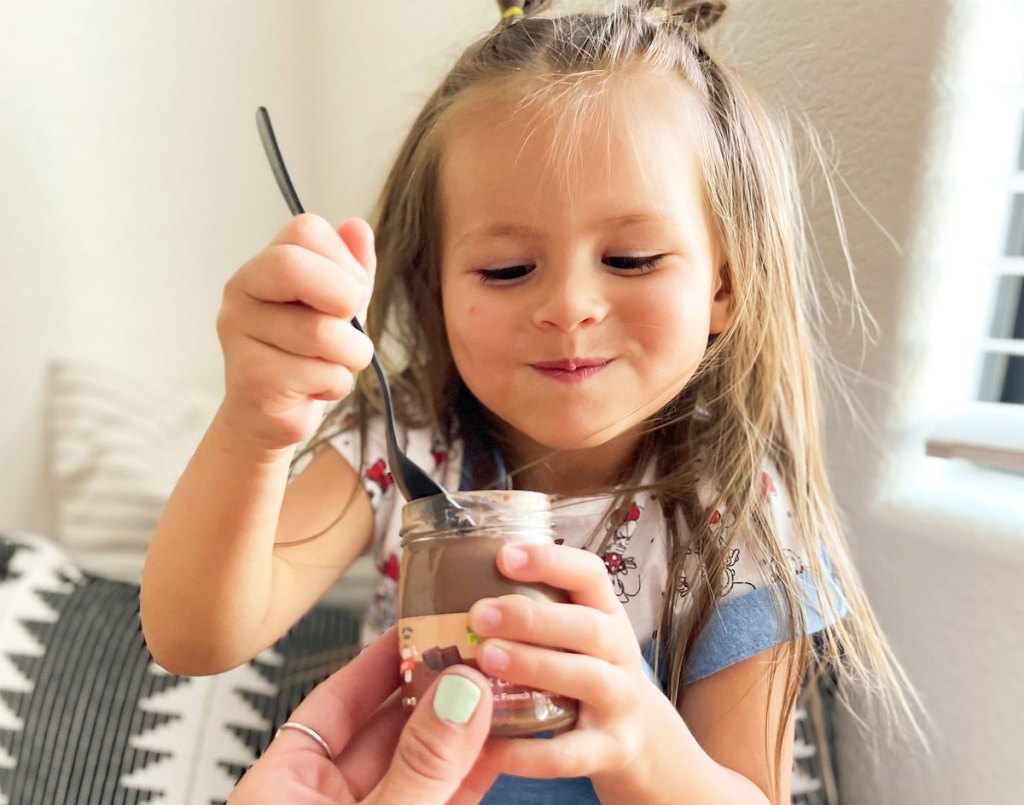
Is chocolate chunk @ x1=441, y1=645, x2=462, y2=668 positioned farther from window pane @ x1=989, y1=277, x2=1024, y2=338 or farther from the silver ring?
window pane @ x1=989, y1=277, x2=1024, y2=338

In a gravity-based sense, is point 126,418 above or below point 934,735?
above

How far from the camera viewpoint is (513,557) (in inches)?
17.2

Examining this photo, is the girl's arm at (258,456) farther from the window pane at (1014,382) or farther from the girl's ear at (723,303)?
the window pane at (1014,382)

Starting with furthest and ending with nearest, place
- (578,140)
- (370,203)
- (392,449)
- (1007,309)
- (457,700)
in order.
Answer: (370,203), (1007,309), (578,140), (392,449), (457,700)

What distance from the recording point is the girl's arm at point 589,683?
1.39 ft

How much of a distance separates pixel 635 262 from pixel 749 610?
302 millimetres

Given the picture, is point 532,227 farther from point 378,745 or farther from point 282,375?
point 378,745

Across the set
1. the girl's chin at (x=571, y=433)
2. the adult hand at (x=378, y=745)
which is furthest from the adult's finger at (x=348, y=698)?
the girl's chin at (x=571, y=433)

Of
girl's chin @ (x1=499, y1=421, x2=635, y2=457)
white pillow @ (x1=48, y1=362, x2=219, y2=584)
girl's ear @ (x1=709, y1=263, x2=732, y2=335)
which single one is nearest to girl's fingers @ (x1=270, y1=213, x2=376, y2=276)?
girl's chin @ (x1=499, y1=421, x2=635, y2=457)

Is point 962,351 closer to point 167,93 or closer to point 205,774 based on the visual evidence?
point 205,774

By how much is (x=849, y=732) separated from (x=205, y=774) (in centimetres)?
65

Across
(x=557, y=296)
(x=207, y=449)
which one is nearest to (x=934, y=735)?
(x=557, y=296)

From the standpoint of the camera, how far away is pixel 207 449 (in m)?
0.58

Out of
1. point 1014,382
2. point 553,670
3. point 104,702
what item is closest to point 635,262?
point 553,670
